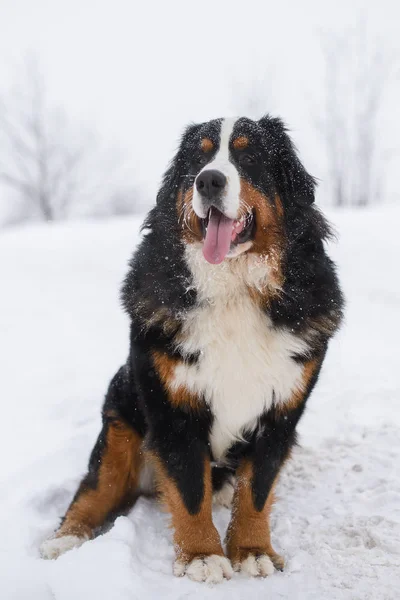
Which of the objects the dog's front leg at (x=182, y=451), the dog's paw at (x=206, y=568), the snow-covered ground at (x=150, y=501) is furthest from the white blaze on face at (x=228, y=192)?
the dog's paw at (x=206, y=568)

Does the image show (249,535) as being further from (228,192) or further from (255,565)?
(228,192)

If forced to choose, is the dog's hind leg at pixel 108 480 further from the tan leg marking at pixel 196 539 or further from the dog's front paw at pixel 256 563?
the dog's front paw at pixel 256 563

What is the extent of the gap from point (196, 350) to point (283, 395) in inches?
20.3

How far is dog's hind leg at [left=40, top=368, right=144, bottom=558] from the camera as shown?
3146 mm

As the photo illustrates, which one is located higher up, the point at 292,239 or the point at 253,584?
the point at 292,239

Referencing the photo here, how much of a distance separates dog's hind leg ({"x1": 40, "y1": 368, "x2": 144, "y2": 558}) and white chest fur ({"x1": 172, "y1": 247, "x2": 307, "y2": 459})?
614 millimetres

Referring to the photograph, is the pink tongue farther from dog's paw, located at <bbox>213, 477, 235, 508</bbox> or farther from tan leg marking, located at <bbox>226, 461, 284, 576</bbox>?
dog's paw, located at <bbox>213, 477, 235, 508</bbox>

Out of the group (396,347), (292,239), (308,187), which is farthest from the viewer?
(396,347)

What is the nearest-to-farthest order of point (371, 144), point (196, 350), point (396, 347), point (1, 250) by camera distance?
point (196, 350)
point (396, 347)
point (1, 250)
point (371, 144)

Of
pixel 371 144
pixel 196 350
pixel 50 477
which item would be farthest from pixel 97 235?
pixel 371 144

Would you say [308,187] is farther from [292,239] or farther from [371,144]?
[371,144]

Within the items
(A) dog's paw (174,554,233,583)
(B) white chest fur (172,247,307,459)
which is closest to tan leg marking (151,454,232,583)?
(A) dog's paw (174,554,233,583)

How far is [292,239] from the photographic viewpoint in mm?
2979

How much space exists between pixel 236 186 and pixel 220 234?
0.26 meters
